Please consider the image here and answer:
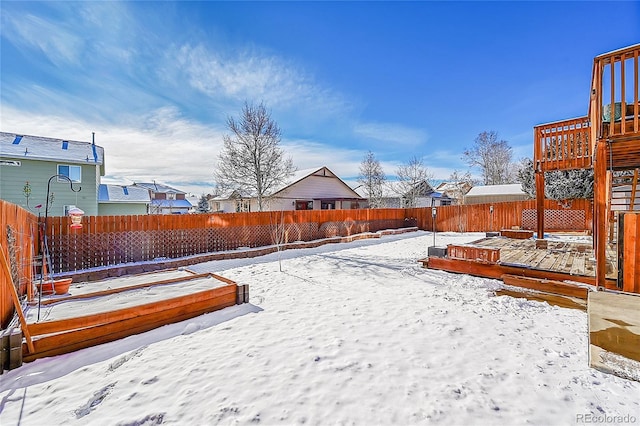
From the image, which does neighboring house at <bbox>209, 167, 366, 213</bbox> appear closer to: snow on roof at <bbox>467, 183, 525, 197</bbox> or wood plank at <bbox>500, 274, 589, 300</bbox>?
snow on roof at <bbox>467, 183, 525, 197</bbox>

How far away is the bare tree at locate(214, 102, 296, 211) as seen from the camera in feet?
49.9

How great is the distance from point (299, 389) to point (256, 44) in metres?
9.82

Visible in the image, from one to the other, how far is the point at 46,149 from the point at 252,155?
9575 millimetres

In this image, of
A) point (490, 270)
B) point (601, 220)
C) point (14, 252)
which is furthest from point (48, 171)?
point (601, 220)

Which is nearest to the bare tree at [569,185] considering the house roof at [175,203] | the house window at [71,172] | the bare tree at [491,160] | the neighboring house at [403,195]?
the neighboring house at [403,195]

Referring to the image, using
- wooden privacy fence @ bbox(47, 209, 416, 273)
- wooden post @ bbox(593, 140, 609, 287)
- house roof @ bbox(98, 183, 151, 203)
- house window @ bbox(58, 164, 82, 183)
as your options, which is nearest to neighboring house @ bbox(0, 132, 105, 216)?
house window @ bbox(58, 164, 82, 183)

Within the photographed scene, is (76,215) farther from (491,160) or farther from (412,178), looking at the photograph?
(491,160)

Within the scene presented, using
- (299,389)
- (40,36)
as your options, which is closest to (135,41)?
(40,36)

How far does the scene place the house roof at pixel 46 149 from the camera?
12016mm

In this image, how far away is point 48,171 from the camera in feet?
41.0

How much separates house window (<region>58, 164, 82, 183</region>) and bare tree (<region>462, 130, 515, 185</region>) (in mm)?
33271

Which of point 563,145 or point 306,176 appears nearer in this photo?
point 563,145

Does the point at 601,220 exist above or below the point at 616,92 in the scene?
below

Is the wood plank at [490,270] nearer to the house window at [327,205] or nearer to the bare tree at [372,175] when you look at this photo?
the house window at [327,205]
